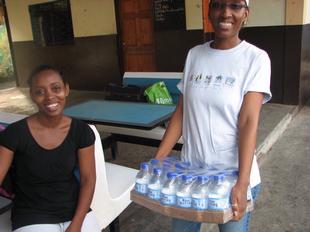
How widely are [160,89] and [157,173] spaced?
2.47 metres

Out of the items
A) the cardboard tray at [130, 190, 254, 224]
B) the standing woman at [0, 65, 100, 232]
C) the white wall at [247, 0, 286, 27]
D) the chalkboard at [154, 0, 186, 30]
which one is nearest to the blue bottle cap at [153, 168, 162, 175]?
the cardboard tray at [130, 190, 254, 224]

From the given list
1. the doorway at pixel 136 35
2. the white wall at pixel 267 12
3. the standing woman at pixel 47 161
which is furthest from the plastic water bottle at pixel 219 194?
the doorway at pixel 136 35

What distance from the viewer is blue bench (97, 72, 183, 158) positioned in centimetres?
351

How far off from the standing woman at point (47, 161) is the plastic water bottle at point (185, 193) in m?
0.61

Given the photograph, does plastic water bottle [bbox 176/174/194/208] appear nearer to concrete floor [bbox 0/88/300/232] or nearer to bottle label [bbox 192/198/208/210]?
bottle label [bbox 192/198/208/210]

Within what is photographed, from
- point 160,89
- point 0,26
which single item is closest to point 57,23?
point 0,26

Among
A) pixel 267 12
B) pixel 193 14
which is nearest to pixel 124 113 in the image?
pixel 267 12

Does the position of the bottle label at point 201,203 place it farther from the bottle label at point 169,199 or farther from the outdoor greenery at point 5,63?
the outdoor greenery at point 5,63

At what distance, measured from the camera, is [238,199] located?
130 centimetres

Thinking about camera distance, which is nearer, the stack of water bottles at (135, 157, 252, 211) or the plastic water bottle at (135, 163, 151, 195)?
the stack of water bottles at (135, 157, 252, 211)

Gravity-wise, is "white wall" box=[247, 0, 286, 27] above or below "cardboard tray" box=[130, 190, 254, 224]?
above

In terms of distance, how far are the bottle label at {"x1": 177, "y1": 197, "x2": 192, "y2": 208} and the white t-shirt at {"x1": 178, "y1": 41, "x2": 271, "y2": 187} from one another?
0.78 feet

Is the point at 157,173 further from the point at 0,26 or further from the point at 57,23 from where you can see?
the point at 0,26

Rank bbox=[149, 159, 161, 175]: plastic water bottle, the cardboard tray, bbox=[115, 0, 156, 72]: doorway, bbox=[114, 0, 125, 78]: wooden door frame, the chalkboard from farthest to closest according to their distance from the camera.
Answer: bbox=[114, 0, 125, 78]: wooden door frame, bbox=[115, 0, 156, 72]: doorway, the chalkboard, bbox=[149, 159, 161, 175]: plastic water bottle, the cardboard tray
